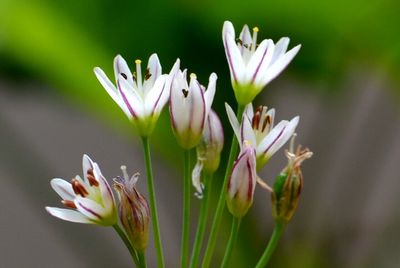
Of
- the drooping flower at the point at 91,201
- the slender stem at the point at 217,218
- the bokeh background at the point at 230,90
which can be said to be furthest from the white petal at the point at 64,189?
the bokeh background at the point at 230,90

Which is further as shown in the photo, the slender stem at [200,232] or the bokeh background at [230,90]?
the bokeh background at [230,90]

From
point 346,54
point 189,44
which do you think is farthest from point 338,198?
point 189,44

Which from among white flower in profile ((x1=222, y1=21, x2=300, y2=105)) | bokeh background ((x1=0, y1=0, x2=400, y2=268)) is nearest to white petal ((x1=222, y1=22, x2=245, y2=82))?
white flower in profile ((x1=222, y1=21, x2=300, y2=105))

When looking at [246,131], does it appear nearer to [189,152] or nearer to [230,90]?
[189,152]

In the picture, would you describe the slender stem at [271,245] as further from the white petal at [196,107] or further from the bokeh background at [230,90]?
the bokeh background at [230,90]

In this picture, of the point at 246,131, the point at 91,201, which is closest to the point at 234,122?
the point at 246,131

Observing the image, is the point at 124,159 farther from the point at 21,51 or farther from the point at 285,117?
the point at 21,51
